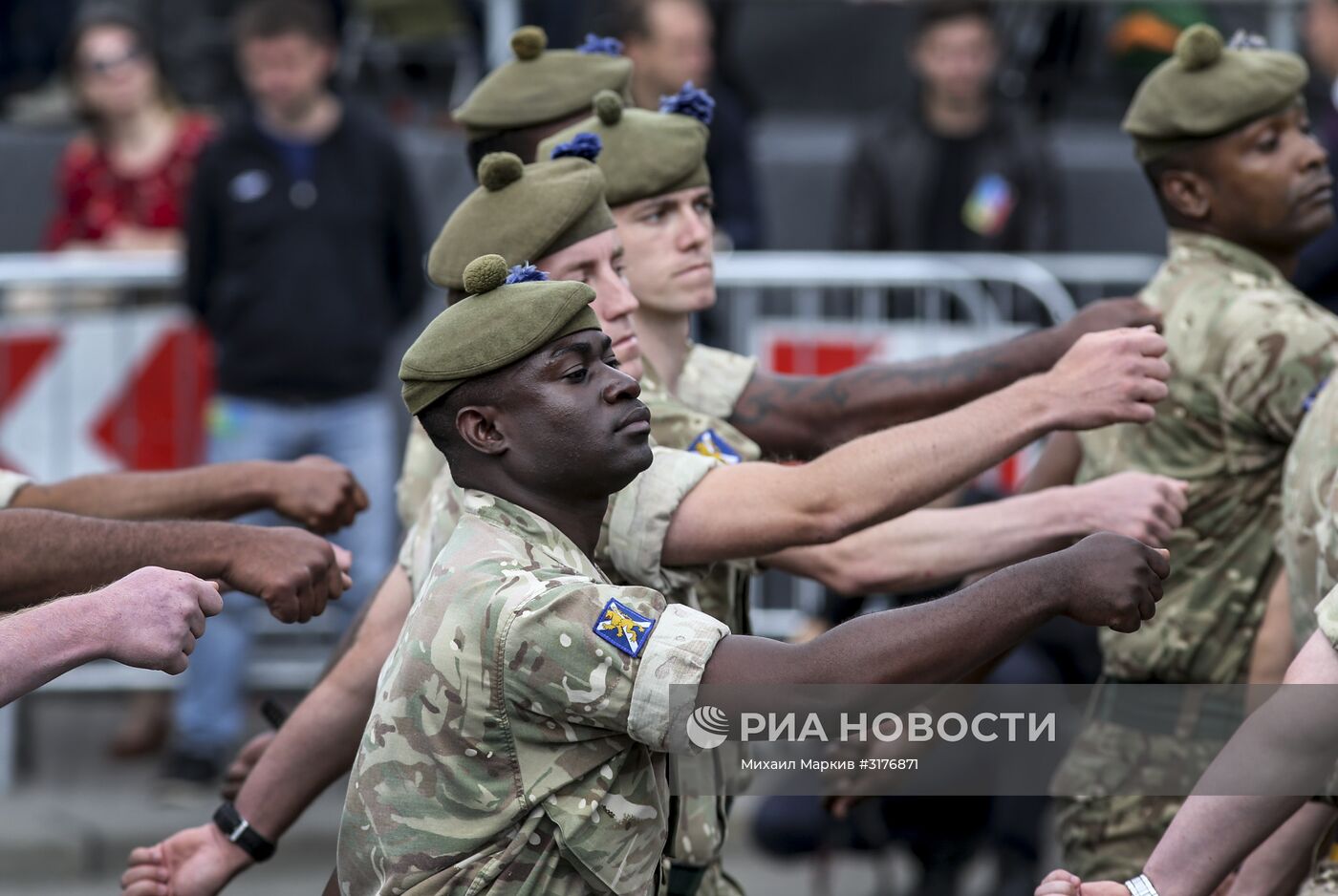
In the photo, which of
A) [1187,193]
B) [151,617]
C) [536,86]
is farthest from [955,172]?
[151,617]

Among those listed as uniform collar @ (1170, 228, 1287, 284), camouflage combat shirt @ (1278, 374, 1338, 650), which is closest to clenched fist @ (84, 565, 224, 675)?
camouflage combat shirt @ (1278, 374, 1338, 650)

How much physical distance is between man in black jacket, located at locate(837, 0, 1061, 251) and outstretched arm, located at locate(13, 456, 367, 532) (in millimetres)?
4653

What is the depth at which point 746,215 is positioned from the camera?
8820 mm

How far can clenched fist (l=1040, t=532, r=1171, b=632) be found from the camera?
345 centimetres

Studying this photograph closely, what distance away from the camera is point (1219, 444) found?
4.85m

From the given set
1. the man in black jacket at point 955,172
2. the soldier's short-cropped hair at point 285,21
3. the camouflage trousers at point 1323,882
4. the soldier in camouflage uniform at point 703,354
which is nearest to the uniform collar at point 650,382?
the soldier in camouflage uniform at point 703,354

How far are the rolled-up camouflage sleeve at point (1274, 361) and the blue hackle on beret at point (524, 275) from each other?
1.73 meters

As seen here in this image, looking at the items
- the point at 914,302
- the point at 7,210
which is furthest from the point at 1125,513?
the point at 7,210

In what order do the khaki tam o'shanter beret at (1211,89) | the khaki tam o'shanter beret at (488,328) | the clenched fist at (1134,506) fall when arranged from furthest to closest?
the khaki tam o'shanter beret at (1211,89) < the clenched fist at (1134,506) < the khaki tam o'shanter beret at (488,328)

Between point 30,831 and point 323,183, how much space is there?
2625 mm

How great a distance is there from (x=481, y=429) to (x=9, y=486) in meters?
1.50

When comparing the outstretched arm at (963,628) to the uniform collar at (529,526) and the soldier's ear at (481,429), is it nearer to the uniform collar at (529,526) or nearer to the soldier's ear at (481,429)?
the uniform collar at (529,526)

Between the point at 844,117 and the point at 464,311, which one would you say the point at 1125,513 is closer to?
the point at 464,311

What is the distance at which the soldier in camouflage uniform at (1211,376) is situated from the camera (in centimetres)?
481
